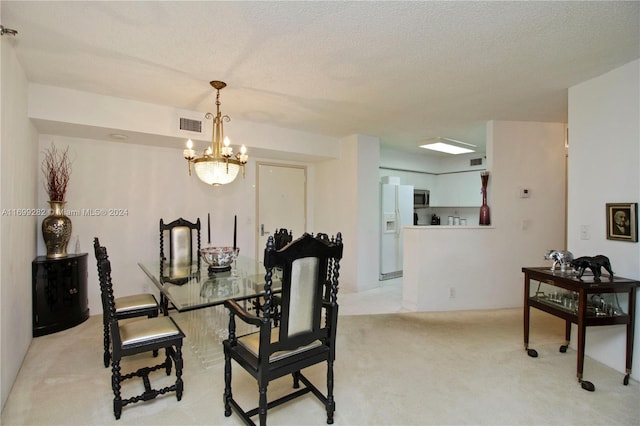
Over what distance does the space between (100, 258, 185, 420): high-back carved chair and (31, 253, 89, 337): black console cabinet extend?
1.64 meters

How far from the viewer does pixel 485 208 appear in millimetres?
4164

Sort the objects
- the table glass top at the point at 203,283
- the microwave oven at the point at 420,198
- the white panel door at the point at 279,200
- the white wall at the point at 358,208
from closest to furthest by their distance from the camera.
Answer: the table glass top at the point at 203,283
the white wall at the point at 358,208
the white panel door at the point at 279,200
the microwave oven at the point at 420,198

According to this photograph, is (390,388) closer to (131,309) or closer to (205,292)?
(205,292)

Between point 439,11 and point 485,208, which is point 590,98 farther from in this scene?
point 439,11

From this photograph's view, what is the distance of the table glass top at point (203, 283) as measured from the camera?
2203 mm

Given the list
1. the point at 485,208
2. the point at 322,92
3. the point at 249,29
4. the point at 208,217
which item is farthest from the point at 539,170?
the point at 208,217

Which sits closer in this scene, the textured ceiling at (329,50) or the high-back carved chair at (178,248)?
the textured ceiling at (329,50)

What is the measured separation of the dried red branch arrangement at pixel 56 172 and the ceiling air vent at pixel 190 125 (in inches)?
53.1

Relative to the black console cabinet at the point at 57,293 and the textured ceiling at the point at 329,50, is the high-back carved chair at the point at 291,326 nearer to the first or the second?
the textured ceiling at the point at 329,50

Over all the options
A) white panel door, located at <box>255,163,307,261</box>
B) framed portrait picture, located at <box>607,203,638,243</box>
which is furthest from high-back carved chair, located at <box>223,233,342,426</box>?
white panel door, located at <box>255,163,307,261</box>

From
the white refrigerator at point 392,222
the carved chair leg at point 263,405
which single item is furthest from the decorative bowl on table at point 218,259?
the white refrigerator at point 392,222

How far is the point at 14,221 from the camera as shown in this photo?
2.44m

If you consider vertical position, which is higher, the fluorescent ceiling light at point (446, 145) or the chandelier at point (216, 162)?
the fluorescent ceiling light at point (446, 145)

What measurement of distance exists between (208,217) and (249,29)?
2958 millimetres
